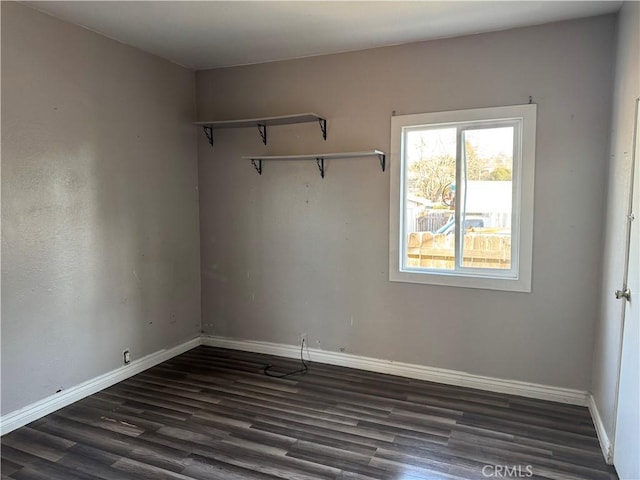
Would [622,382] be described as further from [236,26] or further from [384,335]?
[236,26]

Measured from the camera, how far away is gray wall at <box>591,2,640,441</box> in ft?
8.01

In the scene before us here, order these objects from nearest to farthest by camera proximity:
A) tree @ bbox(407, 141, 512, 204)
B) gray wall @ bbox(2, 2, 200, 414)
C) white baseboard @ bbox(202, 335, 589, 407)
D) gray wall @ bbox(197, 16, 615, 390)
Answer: gray wall @ bbox(2, 2, 200, 414) → gray wall @ bbox(197, 16, 615, 390) → white baseboard @ bbox(202, 335, 589, 407) → tree @ bbox(407, 141, 512, 204)

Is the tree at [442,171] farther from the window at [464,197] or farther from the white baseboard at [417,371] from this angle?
the white baseboard at [417,371]

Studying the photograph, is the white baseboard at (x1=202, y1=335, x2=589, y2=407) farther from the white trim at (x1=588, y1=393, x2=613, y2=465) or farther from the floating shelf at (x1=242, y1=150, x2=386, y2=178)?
the floating shelf at (x1=242, y1=150, x2=386, y2=178)

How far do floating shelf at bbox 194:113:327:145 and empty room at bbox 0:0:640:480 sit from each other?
0.09 feet

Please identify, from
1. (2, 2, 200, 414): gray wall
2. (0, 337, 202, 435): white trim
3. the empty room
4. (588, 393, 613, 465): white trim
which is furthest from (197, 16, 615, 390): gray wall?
(0, 337, 202, 435): white trim

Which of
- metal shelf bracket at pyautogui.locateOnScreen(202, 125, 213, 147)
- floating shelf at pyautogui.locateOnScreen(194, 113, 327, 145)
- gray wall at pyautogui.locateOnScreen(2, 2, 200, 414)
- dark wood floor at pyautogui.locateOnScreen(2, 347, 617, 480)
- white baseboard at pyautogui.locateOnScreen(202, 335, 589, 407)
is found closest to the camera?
dark wood floor at pyautogui.locateOnScreen(2, 347, 617, 480)

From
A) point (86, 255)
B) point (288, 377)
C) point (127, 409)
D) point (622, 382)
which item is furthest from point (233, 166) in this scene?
point (622, 382)

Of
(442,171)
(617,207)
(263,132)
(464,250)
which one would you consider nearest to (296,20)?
(263,132)

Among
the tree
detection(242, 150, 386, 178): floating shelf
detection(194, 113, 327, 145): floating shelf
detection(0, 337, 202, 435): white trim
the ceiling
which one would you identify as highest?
the ceiling

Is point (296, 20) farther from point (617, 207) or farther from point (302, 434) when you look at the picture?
point (302, 434)

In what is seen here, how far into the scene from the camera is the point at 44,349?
9.80ft

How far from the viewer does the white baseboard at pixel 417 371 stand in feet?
10.5

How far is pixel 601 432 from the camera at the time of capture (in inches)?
104
